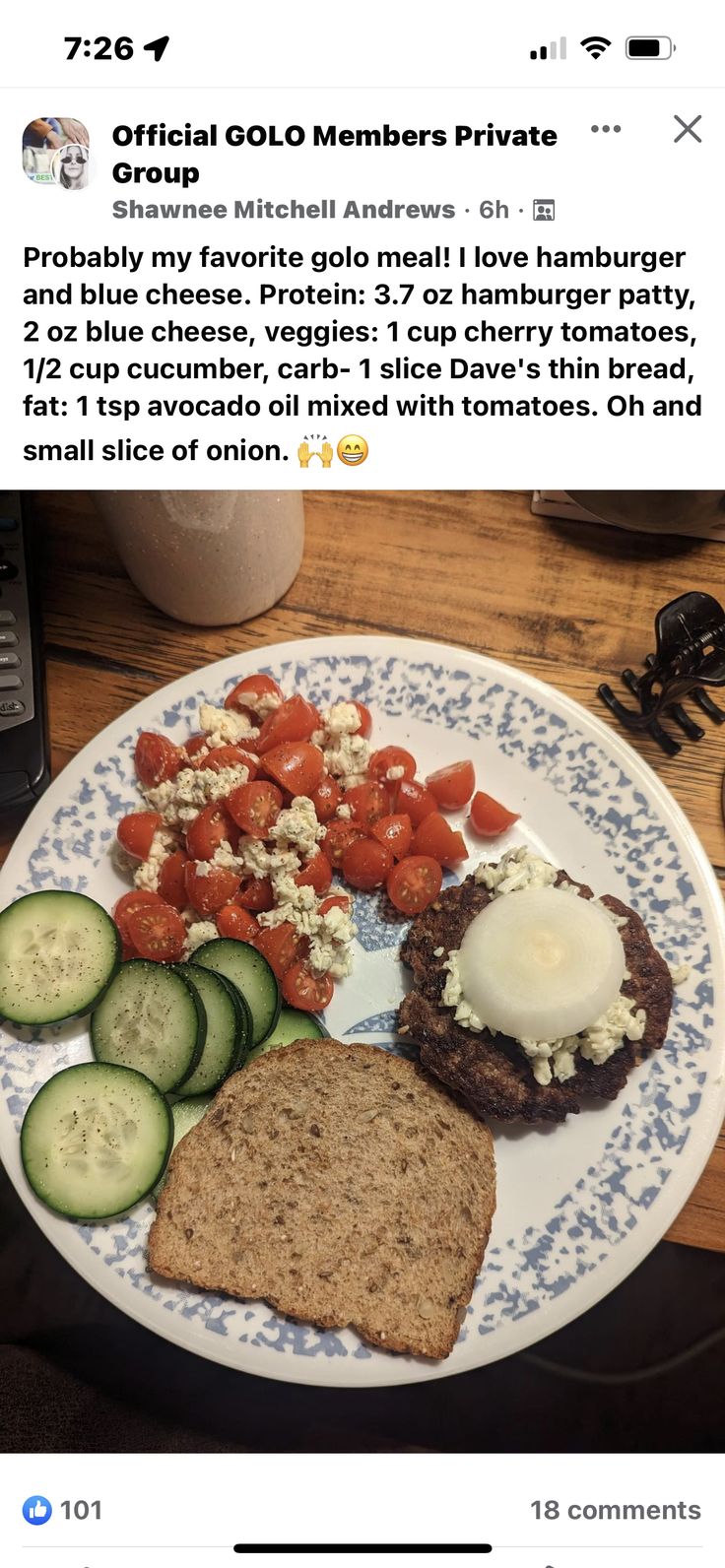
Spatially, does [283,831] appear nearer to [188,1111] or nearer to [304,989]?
[304,989]

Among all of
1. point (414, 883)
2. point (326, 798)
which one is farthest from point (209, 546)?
point (414, 883)

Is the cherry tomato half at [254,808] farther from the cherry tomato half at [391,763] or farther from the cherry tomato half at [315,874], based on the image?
the cherry tomato half at [391,763]

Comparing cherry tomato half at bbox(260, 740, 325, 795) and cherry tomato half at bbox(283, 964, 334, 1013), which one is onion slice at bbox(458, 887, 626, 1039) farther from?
cherry tomato half at bbox(260, 740, 325, 795)
